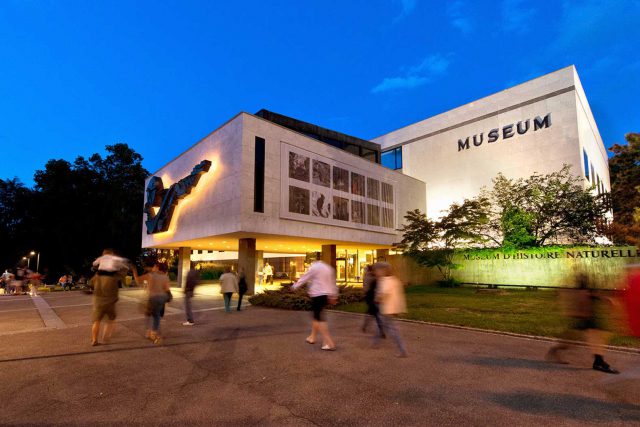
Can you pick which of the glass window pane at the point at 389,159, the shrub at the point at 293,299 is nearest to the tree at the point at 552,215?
the shrub at the point at 293,299

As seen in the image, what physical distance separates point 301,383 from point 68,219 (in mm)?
55151

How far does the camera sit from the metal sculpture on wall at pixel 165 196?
2605 centimetres

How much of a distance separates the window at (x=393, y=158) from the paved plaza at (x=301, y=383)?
37.3 metres

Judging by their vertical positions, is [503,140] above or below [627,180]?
above

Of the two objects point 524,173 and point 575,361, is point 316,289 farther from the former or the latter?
point 524,173

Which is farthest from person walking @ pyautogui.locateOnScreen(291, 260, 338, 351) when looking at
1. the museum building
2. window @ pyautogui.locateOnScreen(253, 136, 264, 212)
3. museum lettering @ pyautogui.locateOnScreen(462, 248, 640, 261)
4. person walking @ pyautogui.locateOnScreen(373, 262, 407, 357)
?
museum lettering @ pyautogui.locateOnScreen(462, 248, 640, 261)

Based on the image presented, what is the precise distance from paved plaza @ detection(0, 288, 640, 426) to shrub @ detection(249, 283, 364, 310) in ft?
18.2

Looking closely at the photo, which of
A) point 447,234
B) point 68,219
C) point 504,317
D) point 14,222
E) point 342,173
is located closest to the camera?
point 504,317

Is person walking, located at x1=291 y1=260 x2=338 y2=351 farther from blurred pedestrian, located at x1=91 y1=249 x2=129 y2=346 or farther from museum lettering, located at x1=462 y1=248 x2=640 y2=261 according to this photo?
museum lettering, located at x1=462 y1=248 x2=640 y2=261

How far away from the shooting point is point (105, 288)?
24.6 feet

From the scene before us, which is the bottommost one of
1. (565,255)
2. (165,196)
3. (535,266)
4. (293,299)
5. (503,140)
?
(293,299)

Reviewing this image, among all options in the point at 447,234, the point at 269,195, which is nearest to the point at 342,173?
the point at 269,195

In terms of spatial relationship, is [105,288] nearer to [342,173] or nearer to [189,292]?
[189,292]

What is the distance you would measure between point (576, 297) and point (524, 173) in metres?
31.5
